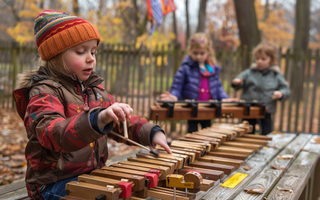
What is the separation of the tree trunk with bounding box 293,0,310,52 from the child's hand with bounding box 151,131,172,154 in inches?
568

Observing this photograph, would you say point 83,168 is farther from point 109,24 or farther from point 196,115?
point 109,24

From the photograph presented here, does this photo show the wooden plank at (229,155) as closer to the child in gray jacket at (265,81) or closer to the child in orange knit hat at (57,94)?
the child in orange knit hat at (57,94)

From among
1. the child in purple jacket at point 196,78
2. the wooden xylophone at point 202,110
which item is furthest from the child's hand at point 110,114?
the child in purple jacket at point 196,78

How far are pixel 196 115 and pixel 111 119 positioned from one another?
7.65 ft

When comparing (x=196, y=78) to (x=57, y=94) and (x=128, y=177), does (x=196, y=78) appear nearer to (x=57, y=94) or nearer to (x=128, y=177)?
(x=57, y=94)

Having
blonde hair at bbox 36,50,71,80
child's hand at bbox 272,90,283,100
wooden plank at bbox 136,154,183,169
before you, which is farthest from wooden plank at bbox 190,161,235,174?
child's hand at bbox 272,90,283,100

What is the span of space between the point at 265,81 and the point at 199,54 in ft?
5.16

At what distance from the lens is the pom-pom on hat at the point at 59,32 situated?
185cm

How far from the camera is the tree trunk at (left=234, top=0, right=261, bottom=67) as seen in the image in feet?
25.9

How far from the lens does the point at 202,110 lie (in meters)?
3.75

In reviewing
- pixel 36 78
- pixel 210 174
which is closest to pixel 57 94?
pixel 36 78

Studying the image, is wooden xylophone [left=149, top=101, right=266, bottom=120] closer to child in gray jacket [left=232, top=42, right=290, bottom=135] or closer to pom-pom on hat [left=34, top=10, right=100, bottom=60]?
child in gray jacket [left=232, top=42, right=290, bottom=135]

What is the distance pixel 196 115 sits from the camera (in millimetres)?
3631

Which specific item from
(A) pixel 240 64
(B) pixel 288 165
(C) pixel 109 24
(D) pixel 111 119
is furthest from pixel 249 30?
(C) pixel 109 24
